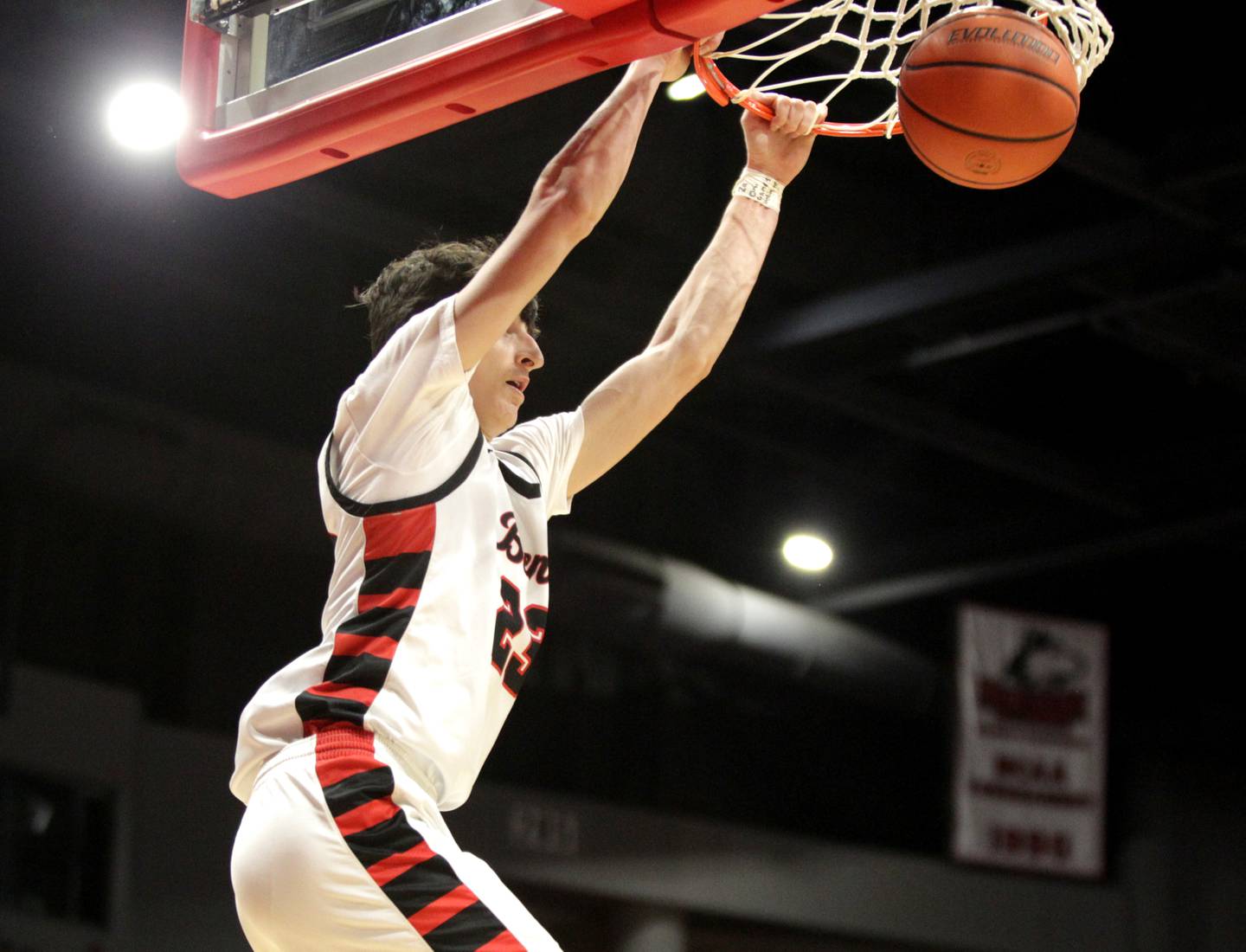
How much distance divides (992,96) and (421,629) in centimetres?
144

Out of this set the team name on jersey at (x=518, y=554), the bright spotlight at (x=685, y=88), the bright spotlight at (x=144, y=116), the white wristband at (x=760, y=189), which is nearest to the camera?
the team name on jersey at (x=518, y=554)

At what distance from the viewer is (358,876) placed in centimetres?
252

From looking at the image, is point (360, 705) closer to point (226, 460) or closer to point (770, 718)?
point (226, 460)

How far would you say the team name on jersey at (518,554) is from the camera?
114 inches

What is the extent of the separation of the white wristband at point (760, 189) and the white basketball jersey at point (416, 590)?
100 centimetres

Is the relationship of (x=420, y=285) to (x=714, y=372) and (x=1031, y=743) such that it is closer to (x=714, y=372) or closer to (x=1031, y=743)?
(x=714, y=372)

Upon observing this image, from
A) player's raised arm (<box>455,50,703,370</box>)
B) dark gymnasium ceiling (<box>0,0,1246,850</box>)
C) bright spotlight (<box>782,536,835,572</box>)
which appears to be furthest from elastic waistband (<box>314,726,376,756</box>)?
bright spotlight (<box>782,536,835,572</box>)

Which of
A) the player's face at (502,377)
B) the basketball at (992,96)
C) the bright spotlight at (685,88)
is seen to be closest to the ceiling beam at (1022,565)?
the bright spotlight at (685,88)

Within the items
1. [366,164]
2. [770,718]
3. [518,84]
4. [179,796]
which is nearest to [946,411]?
[770,718]

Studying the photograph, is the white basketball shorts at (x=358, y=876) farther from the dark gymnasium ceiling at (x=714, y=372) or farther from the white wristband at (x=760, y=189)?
the dark gymnasium ceiling at (x=714, y=372)

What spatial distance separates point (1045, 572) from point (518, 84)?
928cm

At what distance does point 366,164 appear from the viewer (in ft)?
24.4

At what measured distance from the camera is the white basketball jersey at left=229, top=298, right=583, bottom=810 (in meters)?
2.67

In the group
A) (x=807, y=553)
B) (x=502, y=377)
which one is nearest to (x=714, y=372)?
(x=807, y=553)
